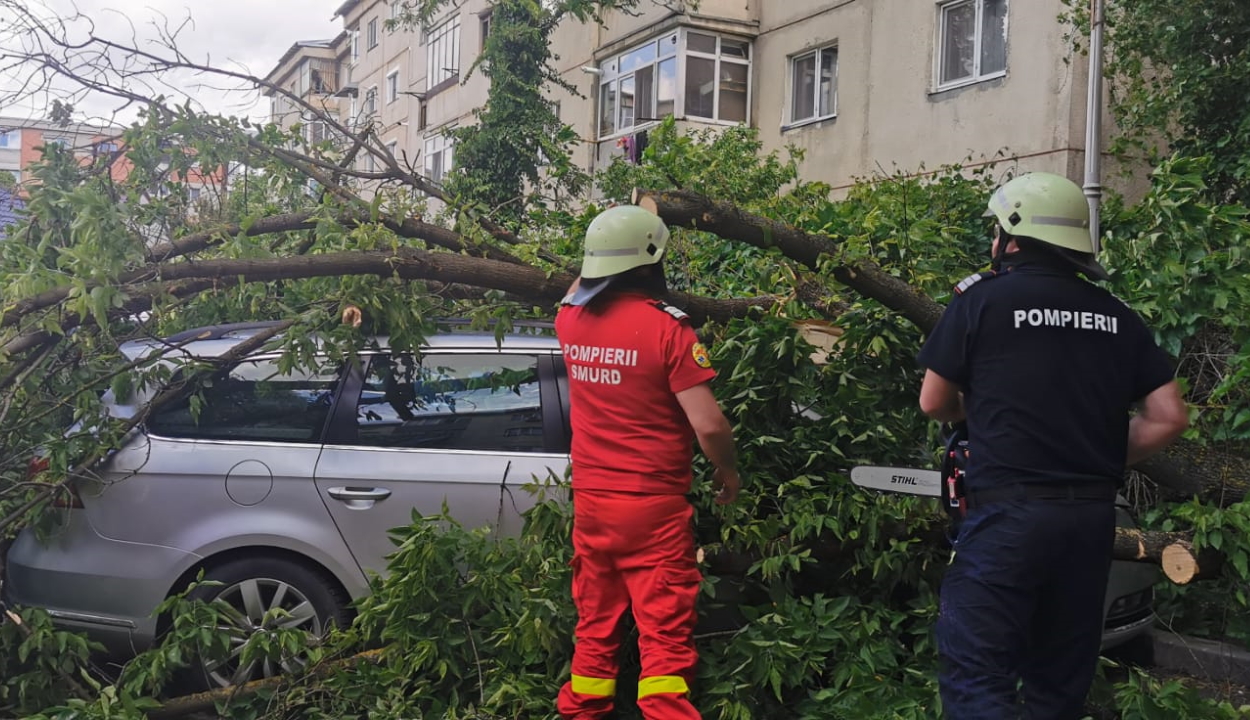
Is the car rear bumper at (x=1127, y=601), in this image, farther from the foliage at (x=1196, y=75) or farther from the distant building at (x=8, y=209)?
the foliage at (x=1196, y=75)

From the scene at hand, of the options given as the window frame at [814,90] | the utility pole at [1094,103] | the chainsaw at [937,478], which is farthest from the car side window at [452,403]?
the window frame at [814,90]

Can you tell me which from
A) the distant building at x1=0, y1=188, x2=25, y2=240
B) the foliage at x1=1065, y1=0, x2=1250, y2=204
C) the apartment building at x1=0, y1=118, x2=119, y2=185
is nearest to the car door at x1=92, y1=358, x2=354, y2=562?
the distant building at x1=0, y1=188, x2=25, y2=240

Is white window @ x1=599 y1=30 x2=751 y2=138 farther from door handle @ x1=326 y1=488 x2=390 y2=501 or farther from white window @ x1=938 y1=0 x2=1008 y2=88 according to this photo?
door handle @ x1=326 y1=488 x2=390 y2=501

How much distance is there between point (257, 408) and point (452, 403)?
0.87 metres

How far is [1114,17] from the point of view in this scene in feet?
35.6

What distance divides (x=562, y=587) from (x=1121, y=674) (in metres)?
2.02

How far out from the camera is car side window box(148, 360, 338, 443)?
4.72m

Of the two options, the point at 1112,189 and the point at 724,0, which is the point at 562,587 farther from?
the point at 724,0

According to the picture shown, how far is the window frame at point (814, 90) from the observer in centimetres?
1611

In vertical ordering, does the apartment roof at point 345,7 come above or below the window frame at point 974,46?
above

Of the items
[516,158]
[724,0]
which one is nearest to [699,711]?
[724,0]

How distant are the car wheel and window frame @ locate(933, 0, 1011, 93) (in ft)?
37.0

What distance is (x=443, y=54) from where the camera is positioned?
28500mm

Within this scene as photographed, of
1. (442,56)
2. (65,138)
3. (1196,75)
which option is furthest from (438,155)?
(65,138)
